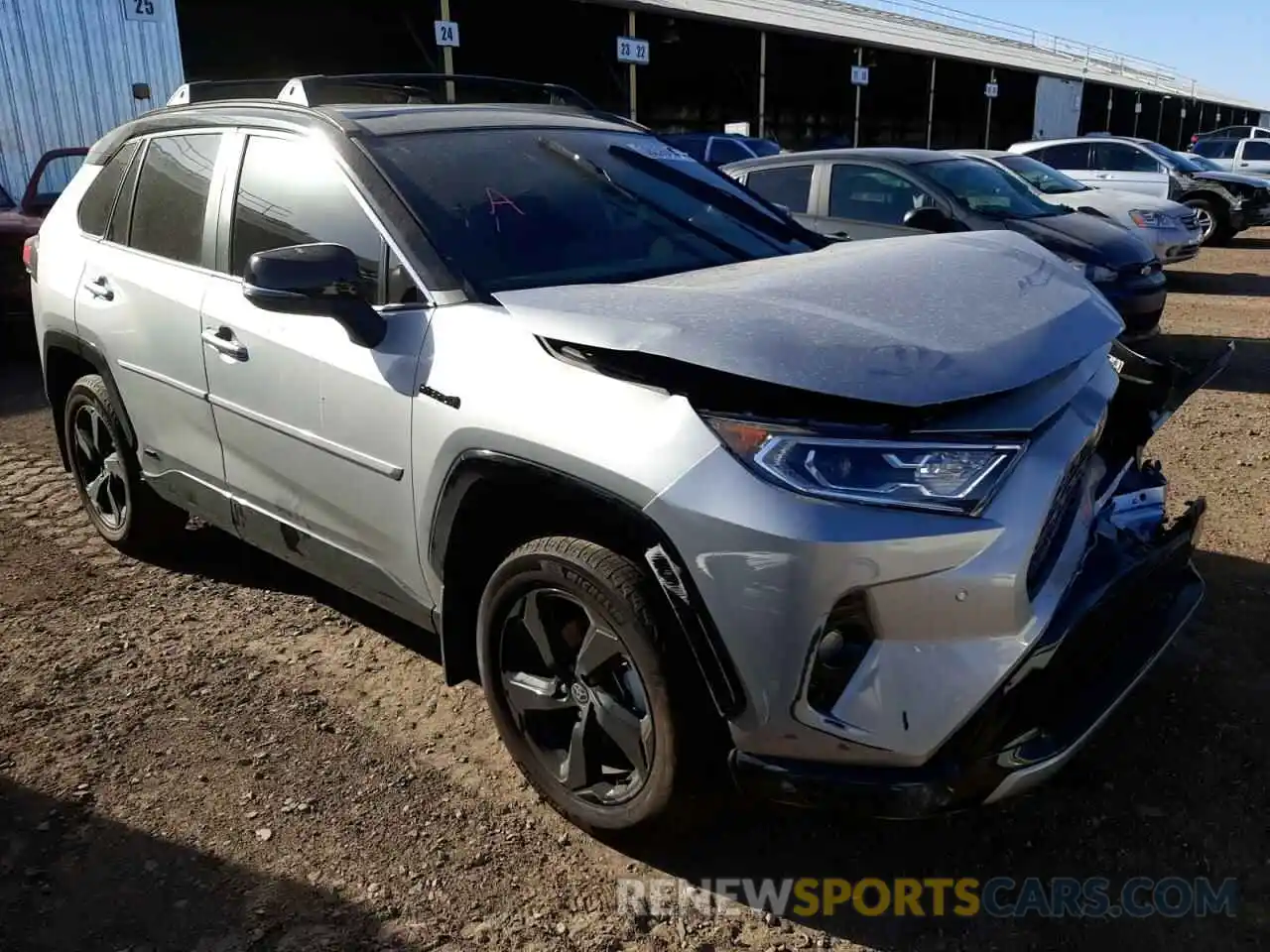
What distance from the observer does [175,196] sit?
394 centimetres

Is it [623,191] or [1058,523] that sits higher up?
[623,191]

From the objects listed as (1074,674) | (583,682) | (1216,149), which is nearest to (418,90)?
(583,682)

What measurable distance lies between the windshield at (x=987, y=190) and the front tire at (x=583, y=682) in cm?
675

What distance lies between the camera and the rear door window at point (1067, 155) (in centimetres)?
1577

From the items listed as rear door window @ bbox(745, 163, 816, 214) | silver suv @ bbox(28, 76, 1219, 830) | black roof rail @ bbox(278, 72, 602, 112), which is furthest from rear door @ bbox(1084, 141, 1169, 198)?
silver suv @ bbox(28, 76, 1219, 830)

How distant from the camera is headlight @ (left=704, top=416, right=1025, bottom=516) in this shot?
7.02 feet

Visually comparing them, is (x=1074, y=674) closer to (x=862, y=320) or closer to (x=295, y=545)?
(x=862, y=320)

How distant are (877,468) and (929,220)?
5.97 m

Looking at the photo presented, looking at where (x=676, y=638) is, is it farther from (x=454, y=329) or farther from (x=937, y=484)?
(x=454, y=329)

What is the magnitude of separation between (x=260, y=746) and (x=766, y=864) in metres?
1.59

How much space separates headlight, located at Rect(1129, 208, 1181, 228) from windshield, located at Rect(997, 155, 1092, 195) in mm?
846

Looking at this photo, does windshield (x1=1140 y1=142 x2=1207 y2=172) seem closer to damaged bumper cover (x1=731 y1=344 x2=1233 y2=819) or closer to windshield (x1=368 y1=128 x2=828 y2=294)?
windshield (x1=368 y1=128 x2=828 y2=294)

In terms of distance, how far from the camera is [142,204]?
4133 mm

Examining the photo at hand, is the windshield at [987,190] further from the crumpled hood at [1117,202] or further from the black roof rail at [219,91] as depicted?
the black roof rail at [219,91]
